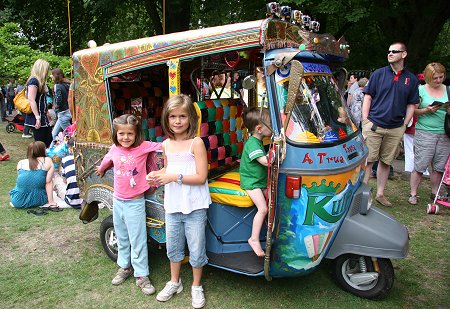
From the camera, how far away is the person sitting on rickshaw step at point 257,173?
3053mm

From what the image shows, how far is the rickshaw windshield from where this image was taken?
2.94 metres

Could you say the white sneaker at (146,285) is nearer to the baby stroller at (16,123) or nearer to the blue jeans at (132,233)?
the blue jeans at (132,233)

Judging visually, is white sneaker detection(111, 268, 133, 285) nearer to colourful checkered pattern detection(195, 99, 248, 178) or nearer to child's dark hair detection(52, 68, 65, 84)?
colourful checkered pattern detection(195, 99, 248, 178)

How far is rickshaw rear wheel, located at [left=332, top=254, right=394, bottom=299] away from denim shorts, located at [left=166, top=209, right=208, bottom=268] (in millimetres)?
1165

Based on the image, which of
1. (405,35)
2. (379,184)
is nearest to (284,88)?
(379,184)

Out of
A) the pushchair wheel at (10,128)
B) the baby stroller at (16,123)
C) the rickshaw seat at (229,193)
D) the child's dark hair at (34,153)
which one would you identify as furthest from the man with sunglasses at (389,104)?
the pushchair wheel at (10,128)

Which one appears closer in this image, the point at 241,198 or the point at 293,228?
the point at 293,228

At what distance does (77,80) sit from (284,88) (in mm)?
2155

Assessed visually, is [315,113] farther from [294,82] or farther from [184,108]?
[184,108]

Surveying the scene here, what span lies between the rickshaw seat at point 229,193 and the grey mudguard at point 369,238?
0.79 m

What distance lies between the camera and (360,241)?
309cm

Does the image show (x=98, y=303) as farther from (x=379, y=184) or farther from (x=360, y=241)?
(x=379, y=184)

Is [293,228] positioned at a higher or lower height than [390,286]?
higher

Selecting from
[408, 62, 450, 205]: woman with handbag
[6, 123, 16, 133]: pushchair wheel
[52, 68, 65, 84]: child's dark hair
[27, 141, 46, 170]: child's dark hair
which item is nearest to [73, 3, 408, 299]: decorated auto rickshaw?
[27, 141, 46, 170]: child's dark hair
